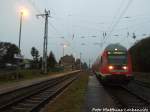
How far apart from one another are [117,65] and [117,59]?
0.58 m

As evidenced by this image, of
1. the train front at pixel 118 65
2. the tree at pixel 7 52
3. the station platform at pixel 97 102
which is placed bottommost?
the station platform at pixel 97 102

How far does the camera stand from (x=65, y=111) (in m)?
13.1

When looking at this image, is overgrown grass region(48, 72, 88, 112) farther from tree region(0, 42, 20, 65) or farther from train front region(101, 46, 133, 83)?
tree region(0, 42, 20, 65)

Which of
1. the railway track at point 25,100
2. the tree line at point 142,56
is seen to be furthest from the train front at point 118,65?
the tree line at point 142,56

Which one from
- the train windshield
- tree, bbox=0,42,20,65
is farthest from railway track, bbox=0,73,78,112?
tree, bbox=0,42,20,65

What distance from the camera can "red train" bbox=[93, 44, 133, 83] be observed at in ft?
87.7

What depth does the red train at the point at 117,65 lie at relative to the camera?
26.7 metres

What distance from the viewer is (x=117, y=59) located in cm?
2762

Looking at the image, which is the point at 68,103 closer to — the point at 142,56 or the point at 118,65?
the point at 118,65

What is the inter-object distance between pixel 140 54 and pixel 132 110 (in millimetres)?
46325

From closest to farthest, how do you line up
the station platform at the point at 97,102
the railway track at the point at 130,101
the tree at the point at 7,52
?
the station platform at the point at 97,102
the railway track at the point at 130,101
the tree at the point at 7,52

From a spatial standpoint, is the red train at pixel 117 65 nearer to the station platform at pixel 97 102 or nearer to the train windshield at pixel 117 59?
the train windshield at pixel 117 59

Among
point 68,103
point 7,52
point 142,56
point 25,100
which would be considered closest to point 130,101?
point 68,103

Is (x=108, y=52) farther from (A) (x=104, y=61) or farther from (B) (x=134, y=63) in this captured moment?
(B) (x=134, y=63)
